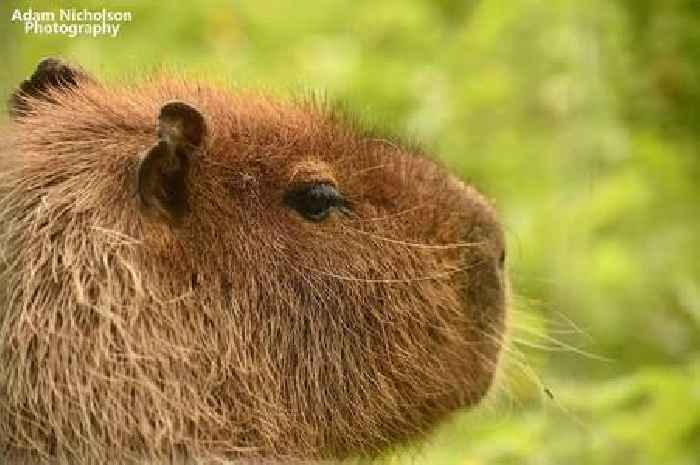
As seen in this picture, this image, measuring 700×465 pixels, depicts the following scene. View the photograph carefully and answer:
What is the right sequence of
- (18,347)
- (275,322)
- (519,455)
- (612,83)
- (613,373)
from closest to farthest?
1. (18,347)
2. (275,322)
3. (519,455)
4. (613,373)
5. (612,83)

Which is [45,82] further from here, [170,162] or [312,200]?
[312,200]

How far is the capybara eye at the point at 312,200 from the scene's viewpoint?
342 centimetres

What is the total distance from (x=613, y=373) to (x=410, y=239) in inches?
98.0

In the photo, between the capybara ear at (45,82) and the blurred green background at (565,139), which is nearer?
the capybara ear at (45,82)

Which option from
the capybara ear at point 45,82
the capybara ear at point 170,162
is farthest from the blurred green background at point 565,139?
the capybara ear at point 170,162

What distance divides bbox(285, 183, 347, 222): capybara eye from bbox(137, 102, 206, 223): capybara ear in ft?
0.89

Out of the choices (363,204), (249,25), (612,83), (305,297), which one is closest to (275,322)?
(305,297)

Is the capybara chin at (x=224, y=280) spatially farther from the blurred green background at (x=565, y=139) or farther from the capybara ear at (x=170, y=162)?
the blurred green background at (x=565, y=139)

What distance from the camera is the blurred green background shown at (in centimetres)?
472

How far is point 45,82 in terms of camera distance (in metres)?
3.59

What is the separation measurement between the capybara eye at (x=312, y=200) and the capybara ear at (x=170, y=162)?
0.27m

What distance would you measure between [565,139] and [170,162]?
371 cm

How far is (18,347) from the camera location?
120 inches

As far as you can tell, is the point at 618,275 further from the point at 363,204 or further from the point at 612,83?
the point at 363,204
